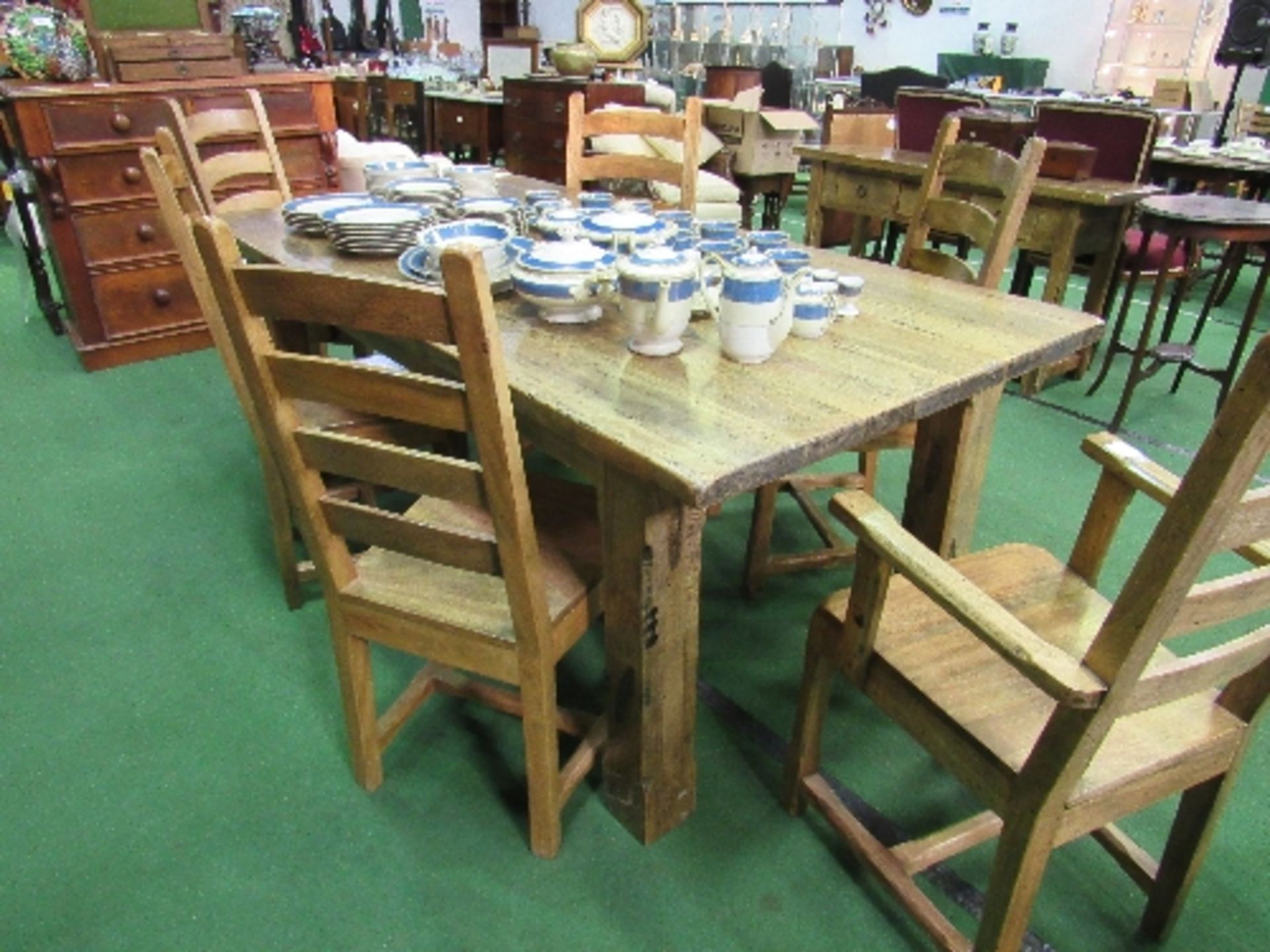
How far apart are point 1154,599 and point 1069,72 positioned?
838 centimetres

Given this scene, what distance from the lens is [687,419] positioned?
3.65 feet

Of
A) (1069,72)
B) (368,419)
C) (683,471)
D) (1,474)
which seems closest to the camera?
(683,471)

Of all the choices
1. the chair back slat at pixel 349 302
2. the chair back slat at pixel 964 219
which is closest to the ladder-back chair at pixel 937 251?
the chair back slat at pixel 964 219

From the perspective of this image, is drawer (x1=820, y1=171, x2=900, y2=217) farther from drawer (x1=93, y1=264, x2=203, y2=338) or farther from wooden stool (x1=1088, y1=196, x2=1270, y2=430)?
drawer (x1=93, y1=264, x2=203, y2=338)

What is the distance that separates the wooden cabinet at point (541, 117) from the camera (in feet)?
15.1

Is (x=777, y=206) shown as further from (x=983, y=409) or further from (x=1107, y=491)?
(x=1107, y=491)

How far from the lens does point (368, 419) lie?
1837 millimetres

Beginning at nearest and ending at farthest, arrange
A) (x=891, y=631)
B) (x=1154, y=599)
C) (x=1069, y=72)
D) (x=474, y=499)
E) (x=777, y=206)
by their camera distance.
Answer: (x=1154, y=599) < (x=474, y=499) < (x=891, y=631) < (x=777, y=206) < (x=1069, y=72)

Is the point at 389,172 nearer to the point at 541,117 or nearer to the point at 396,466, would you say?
the point at 396,466

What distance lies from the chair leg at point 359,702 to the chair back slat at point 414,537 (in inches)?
8.6

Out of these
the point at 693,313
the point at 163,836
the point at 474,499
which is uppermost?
the point at 693,313

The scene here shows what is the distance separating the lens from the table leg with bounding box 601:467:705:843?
3.87 ft

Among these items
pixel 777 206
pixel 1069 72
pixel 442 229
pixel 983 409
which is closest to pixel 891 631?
pixel 983 409

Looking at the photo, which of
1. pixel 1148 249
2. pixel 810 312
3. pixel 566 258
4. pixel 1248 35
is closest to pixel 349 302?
pixel 566 258
